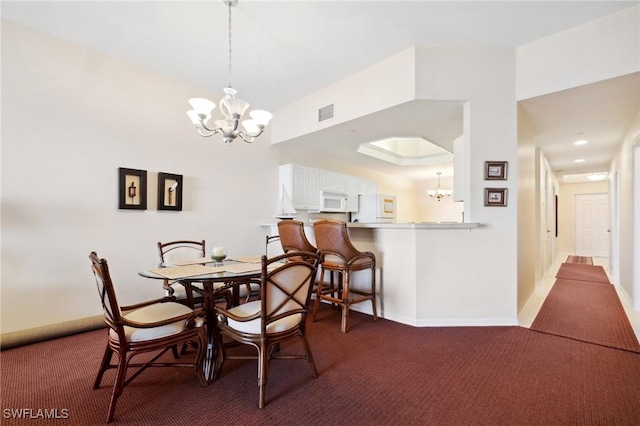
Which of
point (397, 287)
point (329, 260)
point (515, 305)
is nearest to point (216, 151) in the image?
point (329, 260)

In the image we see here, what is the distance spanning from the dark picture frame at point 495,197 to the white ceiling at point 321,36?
1.02 m

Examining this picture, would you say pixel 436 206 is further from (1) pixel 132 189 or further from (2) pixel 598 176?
(1) pixel 132 189

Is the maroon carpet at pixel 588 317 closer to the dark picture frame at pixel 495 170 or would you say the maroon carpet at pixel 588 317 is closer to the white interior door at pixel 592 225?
the dark picture frame at pixel 495 170

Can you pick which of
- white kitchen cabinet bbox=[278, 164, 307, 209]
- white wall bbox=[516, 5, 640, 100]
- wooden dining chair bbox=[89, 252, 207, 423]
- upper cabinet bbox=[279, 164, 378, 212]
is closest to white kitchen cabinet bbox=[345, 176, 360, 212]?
upper cabinet bbox=[279, 164, 378, 212]

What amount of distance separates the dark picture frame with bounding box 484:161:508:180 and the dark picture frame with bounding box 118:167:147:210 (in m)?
3.87

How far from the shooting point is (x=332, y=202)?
5770 mm

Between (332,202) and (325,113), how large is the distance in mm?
2039

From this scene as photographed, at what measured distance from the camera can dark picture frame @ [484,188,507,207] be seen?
10.3 ft

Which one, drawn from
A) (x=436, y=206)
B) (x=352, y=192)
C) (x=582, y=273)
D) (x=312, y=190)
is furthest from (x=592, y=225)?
(x=312, y=190)

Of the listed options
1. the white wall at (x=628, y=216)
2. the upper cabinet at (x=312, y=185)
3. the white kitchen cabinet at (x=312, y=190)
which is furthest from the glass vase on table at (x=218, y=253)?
the white wall at (x=628, y=216)

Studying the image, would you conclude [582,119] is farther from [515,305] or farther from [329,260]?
[329,260]

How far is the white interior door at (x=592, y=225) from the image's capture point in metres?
8.72

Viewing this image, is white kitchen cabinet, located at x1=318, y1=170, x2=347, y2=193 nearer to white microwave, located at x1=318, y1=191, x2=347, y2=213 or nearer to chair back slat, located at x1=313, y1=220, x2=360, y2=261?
white microwave, located at x1=318, y1=191, x2=347, y2=213

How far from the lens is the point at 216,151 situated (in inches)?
165
